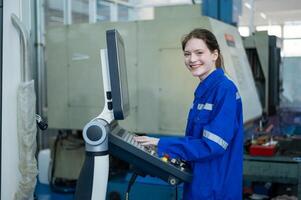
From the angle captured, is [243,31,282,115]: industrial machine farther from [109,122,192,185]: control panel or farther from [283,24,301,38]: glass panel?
[283,24,301,38]: glass panel

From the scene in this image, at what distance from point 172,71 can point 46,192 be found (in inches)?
70.7

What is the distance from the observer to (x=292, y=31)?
22.0 ft

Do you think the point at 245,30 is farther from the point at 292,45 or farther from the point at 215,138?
the point at 215,138

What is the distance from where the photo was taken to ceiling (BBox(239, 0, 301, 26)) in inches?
295

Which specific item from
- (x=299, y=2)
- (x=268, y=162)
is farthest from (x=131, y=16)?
(x=268, y=162)

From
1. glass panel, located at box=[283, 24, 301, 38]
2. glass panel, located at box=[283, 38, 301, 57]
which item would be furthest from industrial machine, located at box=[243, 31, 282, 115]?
glass panel, located at box=[283, 24, 301, 38]

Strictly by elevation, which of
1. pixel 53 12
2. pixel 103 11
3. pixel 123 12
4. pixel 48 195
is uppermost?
pixel 123 12

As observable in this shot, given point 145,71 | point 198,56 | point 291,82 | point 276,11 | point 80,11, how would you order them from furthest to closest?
point 276,11, point 80,11, point 291,82, point 145,71, point 198,56

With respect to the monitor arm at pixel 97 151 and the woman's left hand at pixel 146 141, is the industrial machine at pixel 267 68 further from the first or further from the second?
the monitor arm at pixel 97 151

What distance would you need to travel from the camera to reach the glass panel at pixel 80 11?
4857 millimetres

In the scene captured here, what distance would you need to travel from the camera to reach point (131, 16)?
6922mm

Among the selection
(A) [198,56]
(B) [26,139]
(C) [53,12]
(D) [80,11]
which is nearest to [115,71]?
(A) [198,56]

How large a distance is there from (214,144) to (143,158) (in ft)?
0.91

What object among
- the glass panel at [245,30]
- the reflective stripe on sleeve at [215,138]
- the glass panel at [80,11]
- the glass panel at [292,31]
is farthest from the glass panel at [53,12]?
the glass panel at [292,31]
